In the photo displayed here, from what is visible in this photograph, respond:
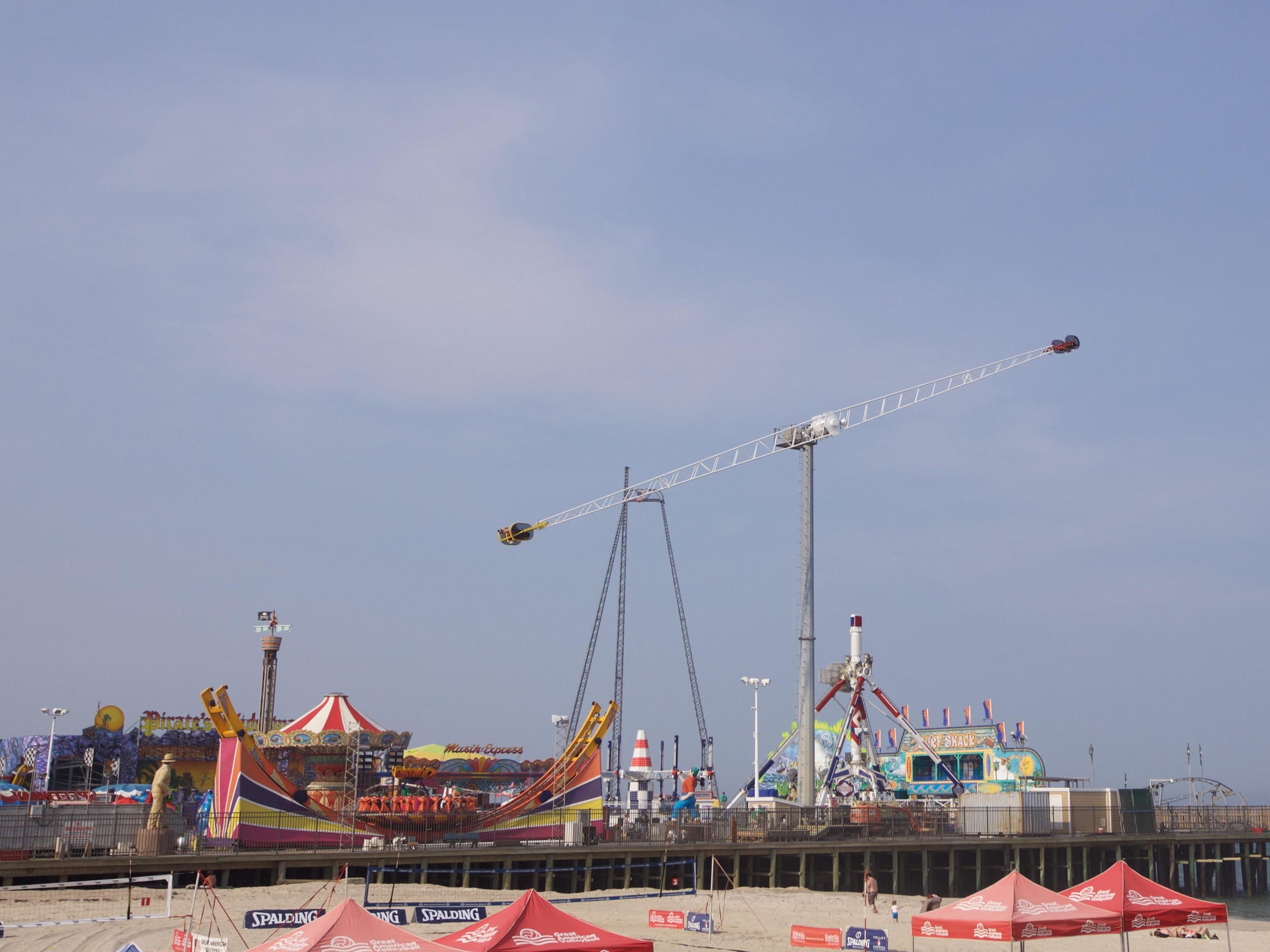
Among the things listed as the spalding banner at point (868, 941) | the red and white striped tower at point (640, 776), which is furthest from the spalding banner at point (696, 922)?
the red and white striped tower at point (640, 776)

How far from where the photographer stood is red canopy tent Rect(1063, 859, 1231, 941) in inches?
816

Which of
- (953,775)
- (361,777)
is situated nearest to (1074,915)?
(361,777)

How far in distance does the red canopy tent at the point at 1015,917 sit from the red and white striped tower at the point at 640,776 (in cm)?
3207

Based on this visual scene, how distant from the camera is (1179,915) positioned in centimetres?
2130

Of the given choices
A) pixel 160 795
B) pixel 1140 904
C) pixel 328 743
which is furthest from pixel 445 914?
pixel 328 743

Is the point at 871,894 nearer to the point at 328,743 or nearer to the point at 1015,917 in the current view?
the point at 1015,917

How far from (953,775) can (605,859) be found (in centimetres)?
2733

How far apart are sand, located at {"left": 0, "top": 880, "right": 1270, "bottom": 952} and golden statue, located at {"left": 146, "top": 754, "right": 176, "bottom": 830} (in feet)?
8.55

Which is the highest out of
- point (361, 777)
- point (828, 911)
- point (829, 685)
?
point (829, 685)

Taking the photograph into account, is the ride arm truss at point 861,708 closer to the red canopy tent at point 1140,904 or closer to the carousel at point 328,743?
the carousel at point 328,743

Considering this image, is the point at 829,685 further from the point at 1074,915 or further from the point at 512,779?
the point at 1074,915

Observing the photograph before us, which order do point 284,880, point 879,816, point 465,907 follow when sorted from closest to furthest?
point 465,907 < point 284,880 < point 879,816

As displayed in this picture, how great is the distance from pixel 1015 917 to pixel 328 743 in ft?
91.8

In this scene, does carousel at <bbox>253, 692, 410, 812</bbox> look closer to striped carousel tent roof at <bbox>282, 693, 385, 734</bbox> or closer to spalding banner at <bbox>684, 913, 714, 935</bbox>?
striped carousel tent roof at <bbox>282, 693, 385, 734</bbox>
